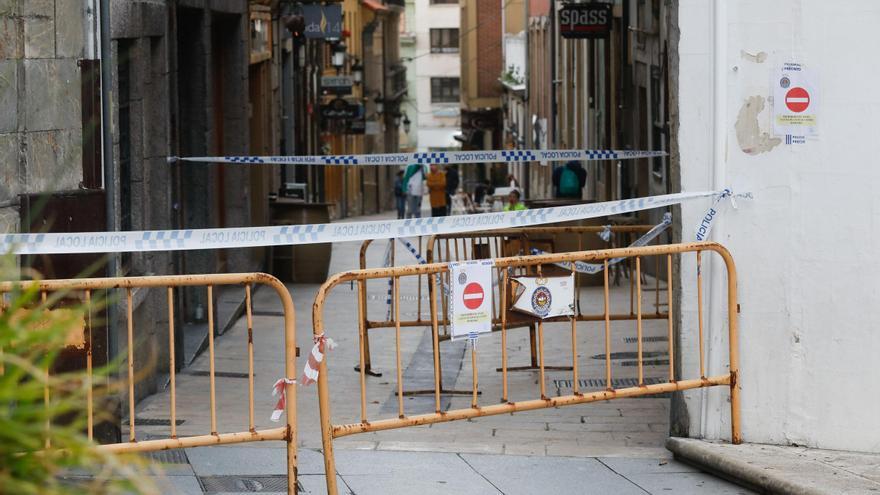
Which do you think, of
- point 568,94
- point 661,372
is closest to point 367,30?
point 568,94

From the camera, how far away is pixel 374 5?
57.7 meters

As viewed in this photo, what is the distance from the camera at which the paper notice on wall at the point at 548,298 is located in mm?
A: 7898

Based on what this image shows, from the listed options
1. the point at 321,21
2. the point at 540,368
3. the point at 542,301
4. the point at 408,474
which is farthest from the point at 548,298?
the point at 321,21

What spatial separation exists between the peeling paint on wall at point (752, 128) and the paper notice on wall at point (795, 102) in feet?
0.29

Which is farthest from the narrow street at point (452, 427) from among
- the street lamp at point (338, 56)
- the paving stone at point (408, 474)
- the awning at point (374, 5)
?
the awning at point (374, 5)

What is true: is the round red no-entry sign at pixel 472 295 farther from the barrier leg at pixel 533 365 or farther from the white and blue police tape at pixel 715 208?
the barrier leg at pixel 533 365

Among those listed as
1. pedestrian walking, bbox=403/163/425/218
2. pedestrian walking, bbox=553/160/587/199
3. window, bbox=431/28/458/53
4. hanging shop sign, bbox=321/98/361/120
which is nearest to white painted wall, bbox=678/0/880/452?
pedestrian walking, bbox=553/160/587/199

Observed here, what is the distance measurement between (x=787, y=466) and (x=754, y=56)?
6.82ft

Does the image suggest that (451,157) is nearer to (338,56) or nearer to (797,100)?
(797,100)

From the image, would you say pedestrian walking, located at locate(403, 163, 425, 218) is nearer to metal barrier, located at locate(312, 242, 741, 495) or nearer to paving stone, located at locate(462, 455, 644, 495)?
metal barrier, located at locate(312, 242, 741, 495)

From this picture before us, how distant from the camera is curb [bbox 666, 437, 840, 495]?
6.67 m

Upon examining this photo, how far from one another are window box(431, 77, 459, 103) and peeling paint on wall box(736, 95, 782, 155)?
80952mm

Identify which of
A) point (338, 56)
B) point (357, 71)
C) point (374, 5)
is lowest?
point (338, 56)

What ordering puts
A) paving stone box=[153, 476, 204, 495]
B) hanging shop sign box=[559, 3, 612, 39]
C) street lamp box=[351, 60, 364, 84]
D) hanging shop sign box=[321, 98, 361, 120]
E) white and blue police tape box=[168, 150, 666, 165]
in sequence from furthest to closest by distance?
street lamp box=[351, 60, 364, 84]
hanging shop sign box=[321, 98, 361, 120]
hanging shop sign box=[559, 3, 612, 39]
white and blue police tape box=[168, 150, 666, 165]
paving stone box=[153, 476, 204, 495]
